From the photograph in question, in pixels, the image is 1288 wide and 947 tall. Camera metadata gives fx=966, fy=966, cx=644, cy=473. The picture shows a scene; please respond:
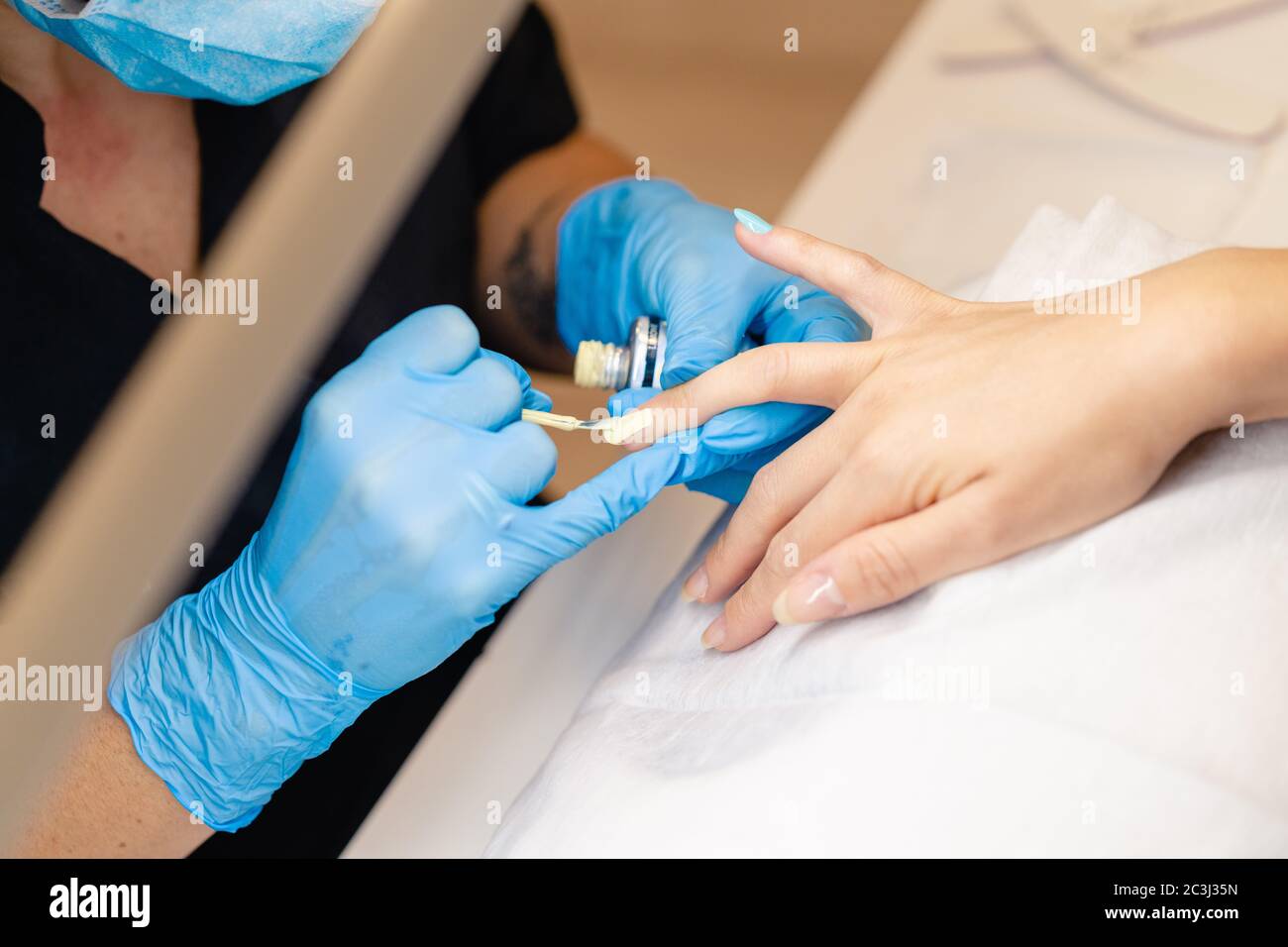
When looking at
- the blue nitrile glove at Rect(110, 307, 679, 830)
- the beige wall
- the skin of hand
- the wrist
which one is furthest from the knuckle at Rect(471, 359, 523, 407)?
the beige wall

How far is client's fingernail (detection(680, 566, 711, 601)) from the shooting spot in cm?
85

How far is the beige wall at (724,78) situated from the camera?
2.12m

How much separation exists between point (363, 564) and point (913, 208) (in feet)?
2.59

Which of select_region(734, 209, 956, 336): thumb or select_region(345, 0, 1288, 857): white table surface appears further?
select_region(345, 0, 1288, 857): white table surface

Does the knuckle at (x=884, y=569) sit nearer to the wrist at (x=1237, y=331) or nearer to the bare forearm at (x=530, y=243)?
the wrist at (x=1237, y=331)

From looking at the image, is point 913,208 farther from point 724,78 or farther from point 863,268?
point 724,78

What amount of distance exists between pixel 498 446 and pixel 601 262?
379mm

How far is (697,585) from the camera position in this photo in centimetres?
86

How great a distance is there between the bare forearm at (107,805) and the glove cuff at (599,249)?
599mm

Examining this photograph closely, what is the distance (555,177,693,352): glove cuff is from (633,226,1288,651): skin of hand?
238 mm

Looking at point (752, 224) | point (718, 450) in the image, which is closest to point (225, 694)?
point (718, 450)

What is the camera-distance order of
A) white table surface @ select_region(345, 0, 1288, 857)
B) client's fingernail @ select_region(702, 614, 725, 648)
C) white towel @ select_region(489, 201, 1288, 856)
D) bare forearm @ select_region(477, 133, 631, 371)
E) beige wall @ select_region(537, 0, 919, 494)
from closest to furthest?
white towel @ select_region(489, 201, 1288, 856), client's fingernail @ select_region(702, 614, 725, 648), white table surface @ select_region(345, 0, 1288, 857), bare forearm @ select_region(477, 133, 631, 371), beige wall @ select_region(537, 0, 919, 494)

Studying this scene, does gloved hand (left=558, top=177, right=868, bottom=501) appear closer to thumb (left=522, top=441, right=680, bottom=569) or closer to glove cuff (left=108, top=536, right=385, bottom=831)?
thumb (left=522, top=441, right=680, bottom=569)
